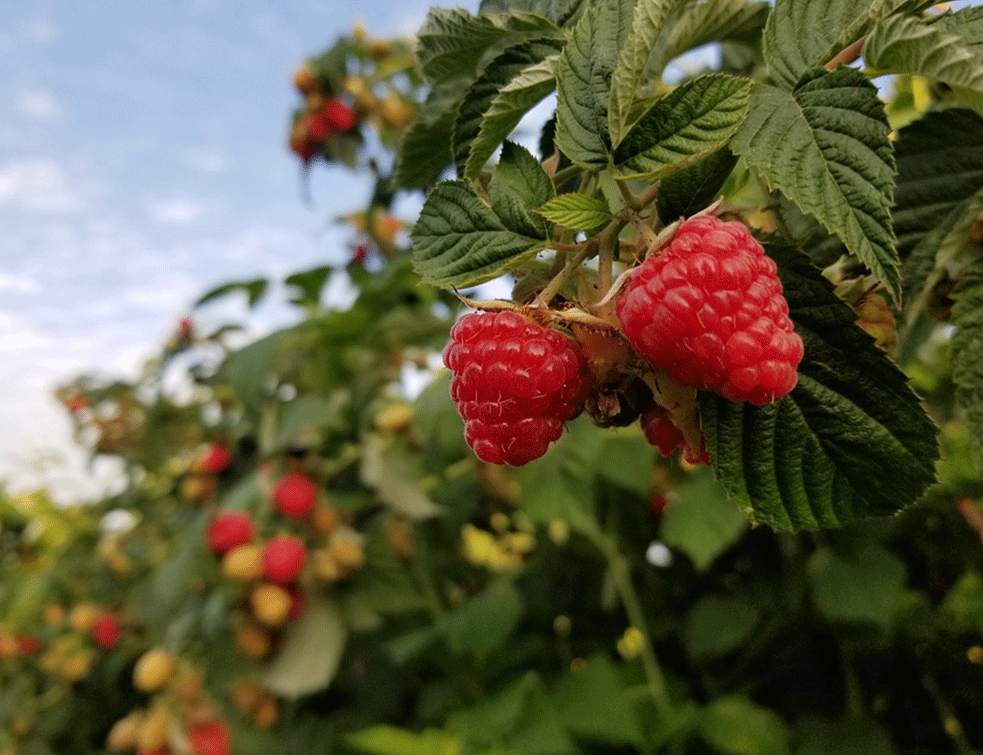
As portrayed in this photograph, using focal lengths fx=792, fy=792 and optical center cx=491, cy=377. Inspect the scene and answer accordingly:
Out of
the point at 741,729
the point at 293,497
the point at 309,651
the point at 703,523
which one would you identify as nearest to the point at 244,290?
the point at 293,497

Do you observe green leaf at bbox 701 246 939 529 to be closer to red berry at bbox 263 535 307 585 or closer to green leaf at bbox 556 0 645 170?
green leaf at bbox 556 0 645 170

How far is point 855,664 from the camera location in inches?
44.6

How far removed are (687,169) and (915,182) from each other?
20cm

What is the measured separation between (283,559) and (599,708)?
0.53m

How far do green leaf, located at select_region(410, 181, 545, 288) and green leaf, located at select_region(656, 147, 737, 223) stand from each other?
56 millimetres

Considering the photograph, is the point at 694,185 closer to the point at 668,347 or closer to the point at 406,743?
the point at 668,347

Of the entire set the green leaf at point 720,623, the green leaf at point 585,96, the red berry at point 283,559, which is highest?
the green leaf at point 585,96

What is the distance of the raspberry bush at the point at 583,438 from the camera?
322 mm

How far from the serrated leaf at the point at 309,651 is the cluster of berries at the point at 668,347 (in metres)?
0.90

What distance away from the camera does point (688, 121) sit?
0.31 metres

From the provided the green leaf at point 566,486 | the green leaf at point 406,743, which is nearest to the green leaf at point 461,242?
the green leaf at point 406,743

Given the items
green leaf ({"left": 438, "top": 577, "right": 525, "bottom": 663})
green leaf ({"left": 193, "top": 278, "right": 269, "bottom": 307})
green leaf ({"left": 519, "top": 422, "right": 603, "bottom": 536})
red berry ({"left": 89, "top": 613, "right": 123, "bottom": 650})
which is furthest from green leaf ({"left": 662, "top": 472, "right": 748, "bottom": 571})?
red berry ({"left": 89, "top": 613, "right": 123, "bottom": 650})

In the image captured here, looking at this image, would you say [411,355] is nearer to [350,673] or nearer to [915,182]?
[350,673]

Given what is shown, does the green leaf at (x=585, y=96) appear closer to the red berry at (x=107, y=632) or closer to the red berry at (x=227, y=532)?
the red berry at (x=227, y=532)
